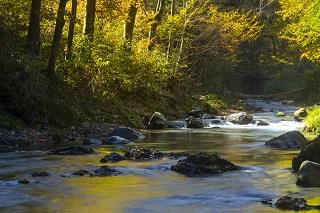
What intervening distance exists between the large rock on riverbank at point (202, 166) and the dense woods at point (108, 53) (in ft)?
24.7

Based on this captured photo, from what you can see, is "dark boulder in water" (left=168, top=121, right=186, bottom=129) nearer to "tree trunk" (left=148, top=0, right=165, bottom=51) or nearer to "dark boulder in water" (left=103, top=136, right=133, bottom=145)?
"dark boulder in water" (left=103, top=136, right=133, bottom=145)

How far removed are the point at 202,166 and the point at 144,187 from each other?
77.2 inches

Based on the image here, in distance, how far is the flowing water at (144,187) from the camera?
876 centimetres

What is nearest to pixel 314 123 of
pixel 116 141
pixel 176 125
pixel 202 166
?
pixel 176 125

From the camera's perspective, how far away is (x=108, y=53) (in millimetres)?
25422

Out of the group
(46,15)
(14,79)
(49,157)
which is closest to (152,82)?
(46,15)

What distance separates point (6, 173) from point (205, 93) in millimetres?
35038

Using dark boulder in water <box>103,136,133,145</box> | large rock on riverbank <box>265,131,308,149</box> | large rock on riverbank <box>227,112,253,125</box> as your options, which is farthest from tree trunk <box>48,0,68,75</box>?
large rock on riverbank <box>227,112,253,125</box>

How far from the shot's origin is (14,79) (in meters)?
18.0

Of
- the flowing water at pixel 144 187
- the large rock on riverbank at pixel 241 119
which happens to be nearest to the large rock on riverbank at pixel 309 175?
the flowing water at pixel 144 187

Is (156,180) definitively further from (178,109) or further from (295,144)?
(178,109)

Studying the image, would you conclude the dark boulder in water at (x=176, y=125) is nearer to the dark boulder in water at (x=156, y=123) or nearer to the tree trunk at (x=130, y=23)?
the dark boulder in water at (x=156, y=123)

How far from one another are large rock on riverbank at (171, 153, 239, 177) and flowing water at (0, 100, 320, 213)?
25cm

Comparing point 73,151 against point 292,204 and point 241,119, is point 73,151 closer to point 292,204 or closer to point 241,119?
point 292,204
